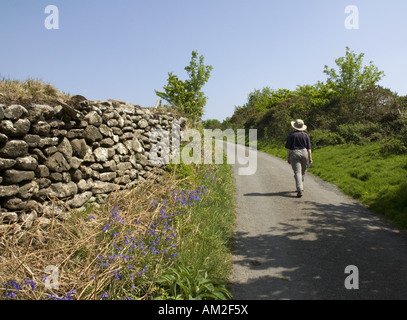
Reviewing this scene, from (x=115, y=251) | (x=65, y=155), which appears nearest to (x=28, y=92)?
(x=65, y=155)

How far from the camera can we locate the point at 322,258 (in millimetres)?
5293

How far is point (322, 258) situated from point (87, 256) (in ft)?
12.4

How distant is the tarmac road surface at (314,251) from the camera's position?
437 centimetres

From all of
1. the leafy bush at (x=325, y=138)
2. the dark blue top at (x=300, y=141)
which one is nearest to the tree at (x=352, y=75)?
the leafy bush at (x=325, y=138)

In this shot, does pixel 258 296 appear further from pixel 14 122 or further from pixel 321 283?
pixel 14 122

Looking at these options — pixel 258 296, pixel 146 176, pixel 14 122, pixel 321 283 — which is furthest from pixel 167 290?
pixel 146 176

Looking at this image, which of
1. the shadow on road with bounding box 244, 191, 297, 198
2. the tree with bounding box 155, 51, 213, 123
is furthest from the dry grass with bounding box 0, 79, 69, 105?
the tree with bounding box 155, 51, 213, 123

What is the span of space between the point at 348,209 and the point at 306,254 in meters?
3.24

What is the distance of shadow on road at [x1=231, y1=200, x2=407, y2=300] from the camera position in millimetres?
4320

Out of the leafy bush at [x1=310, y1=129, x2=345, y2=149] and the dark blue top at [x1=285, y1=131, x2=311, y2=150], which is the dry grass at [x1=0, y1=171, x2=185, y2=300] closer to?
the dark blue top at [x1=285, y1=131, x2=311, y2=150]

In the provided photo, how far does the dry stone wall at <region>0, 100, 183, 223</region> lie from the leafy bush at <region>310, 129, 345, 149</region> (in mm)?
13446

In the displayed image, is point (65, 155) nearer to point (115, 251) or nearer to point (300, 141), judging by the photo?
point (115, 251)

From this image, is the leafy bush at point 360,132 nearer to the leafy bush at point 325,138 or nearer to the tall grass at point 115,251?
the leafy bush at point 325,138

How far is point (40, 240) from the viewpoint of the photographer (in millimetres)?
5004
